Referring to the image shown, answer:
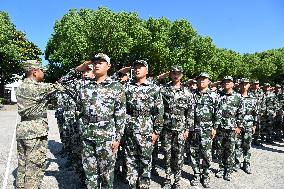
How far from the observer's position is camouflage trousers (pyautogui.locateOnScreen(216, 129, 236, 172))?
885 centimetres

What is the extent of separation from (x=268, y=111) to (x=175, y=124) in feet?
25.9

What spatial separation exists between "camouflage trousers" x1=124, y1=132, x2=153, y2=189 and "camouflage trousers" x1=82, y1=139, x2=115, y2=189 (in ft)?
3.33

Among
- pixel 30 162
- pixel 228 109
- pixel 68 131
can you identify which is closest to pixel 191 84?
pixel 228 109

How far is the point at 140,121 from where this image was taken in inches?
261

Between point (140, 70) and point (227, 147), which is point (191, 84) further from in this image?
point (140, 70)

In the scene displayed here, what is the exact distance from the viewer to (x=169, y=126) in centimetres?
771

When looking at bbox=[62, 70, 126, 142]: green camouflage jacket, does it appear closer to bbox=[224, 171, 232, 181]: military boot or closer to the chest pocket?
the chest pocket

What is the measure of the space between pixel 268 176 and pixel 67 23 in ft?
115

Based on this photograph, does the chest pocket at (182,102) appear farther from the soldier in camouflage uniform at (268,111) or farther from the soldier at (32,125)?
the soldier in camouflage uniform at (268,111)

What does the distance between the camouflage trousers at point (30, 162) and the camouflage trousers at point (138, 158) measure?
1460mm

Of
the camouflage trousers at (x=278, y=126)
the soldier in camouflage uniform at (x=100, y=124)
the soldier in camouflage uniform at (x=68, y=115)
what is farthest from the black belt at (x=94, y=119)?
the camouflage trousers at (x=278, y=126)

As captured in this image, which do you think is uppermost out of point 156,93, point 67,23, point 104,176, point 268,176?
point 67,23

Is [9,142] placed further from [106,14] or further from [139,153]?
[106,14]

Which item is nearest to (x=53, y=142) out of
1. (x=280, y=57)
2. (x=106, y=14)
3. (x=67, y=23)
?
(x=106, y=14)
